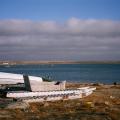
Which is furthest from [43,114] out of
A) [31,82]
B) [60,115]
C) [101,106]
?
[31,82]

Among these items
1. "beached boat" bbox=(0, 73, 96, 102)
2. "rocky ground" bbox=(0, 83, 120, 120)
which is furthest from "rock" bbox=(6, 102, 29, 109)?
"beached boat" bbox=(0, 73, 96, 102)

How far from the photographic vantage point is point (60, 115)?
20562 mm

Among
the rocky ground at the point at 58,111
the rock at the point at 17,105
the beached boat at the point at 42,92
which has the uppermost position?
the beached boat at the point at 42,92

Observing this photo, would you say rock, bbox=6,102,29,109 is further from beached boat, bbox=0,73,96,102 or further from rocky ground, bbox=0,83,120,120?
beached boat, bbox=0,73,96,102

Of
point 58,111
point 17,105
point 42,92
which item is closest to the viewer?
point 58,111

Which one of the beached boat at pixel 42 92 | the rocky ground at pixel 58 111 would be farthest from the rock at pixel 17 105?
the beached boat at pixel 42 92

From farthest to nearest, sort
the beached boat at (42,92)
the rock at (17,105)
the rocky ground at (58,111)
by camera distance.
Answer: the beached boat at (42,92)
the rock at (17,105)
the rocky ground at (58,111)

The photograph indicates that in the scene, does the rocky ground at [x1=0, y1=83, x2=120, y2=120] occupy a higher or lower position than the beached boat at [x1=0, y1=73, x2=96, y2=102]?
lower

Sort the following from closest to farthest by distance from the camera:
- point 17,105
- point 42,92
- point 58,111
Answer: point 58,111 → point 17,105 → point 42,92

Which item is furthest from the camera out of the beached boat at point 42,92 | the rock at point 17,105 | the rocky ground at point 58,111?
the beached boat at point 42,92

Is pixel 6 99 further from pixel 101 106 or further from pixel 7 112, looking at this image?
pixel 101 106

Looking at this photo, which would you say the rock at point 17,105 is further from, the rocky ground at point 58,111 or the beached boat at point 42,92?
the beached boat at point 42,92

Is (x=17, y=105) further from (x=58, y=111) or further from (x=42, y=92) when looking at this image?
(x=42, y=92)

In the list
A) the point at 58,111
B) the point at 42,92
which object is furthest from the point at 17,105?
the point at 42,92
